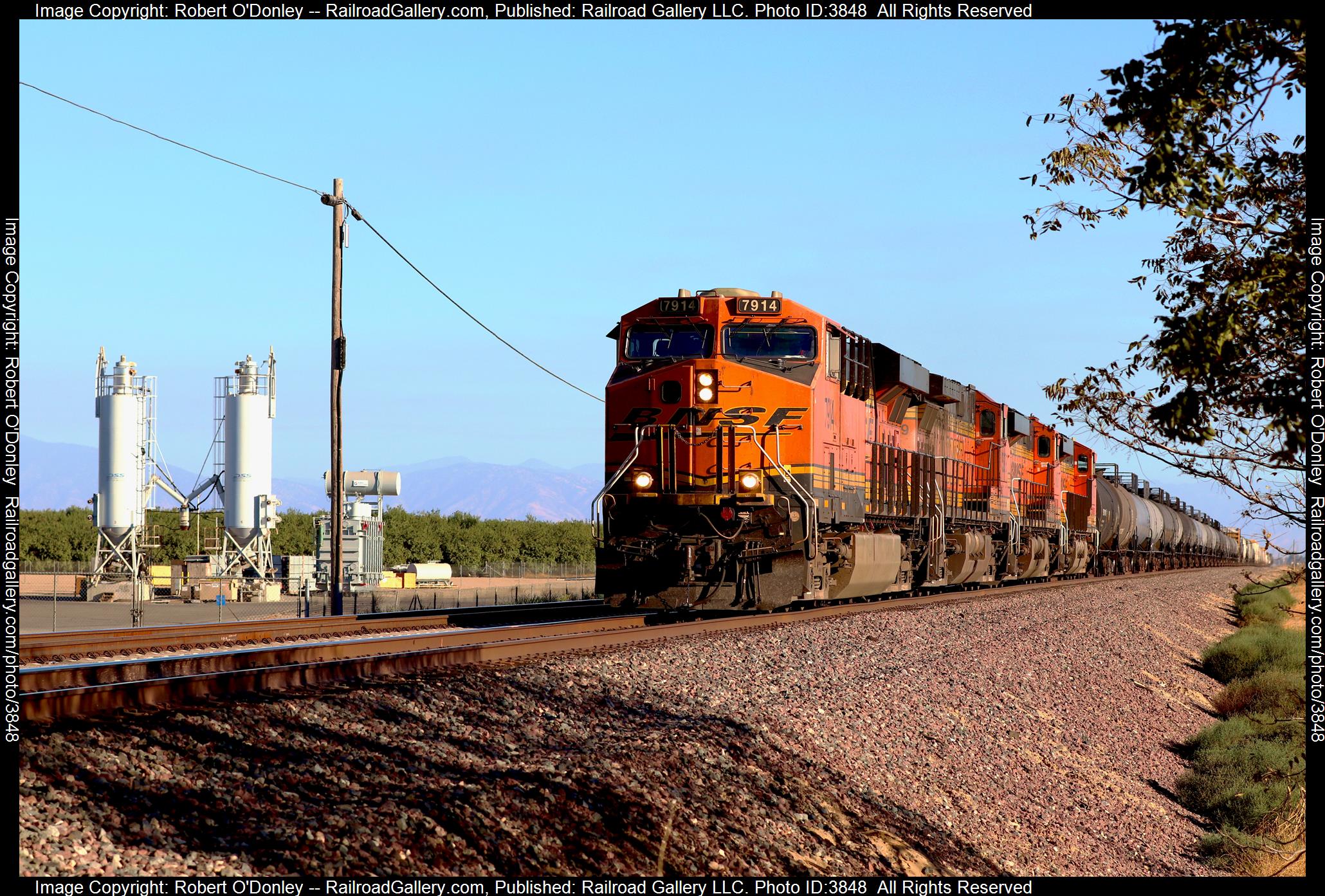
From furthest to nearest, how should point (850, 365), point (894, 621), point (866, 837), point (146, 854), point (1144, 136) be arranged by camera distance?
point (850, 365) → point (894, 621) → point (866, 837) → point (1144, 136) → point (146, 854)

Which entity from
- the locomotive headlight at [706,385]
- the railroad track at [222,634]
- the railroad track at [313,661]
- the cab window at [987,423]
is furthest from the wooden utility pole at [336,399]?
the cab window at [987,423]

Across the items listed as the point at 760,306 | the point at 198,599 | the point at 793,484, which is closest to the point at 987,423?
the point at 760,306

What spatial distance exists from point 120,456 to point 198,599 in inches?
231

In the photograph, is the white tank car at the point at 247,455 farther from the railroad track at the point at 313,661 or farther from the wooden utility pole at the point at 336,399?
the railroad track at the point at 313,661

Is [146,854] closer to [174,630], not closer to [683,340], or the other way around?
[174,630]

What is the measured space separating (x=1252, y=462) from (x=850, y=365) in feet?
39.2

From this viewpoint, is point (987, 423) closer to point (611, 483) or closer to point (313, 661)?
point (611, 483)

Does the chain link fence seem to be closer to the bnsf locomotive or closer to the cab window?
the bnsf locomotive

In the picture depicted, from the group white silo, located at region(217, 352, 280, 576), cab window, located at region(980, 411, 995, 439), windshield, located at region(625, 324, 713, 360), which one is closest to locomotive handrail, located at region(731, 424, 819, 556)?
windshield, located at region(625, 324, 713, 360)

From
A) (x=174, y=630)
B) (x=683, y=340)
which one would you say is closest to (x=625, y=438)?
(x=683, y=340)

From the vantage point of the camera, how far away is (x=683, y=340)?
58.0ft

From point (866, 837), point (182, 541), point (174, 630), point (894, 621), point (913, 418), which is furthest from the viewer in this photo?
point (182, 541)

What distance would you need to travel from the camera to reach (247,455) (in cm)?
3672

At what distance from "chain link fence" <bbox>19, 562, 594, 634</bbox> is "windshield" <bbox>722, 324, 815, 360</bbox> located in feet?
34.1
